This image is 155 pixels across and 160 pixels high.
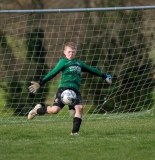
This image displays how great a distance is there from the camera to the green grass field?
848cm

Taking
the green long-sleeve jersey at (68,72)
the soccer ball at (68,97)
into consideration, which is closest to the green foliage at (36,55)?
the green long-sleeve jersey at (68,72)

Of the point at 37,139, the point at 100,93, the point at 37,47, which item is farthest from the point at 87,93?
the point at 37,139

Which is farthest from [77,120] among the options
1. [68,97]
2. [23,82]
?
[23,82]

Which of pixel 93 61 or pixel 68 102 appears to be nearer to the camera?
pixel 68 102

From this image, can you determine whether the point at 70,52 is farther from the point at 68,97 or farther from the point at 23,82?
the point at 23,82

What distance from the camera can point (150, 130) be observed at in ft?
37.1

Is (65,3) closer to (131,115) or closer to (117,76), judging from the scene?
(117,76)

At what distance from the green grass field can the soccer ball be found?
21.3 inches

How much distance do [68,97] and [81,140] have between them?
93cm

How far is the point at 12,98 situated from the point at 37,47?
1.34 meters

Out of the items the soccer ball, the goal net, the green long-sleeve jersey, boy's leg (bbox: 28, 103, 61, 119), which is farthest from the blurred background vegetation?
the soccer ball

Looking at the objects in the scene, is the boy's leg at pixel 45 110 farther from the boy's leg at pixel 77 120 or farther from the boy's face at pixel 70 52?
the boy's face at pixel 70 52

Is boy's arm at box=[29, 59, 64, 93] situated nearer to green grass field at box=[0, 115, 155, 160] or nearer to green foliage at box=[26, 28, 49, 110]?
green grass field at box=[0, 115, 155, 160]

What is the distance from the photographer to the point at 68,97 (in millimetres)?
10484
